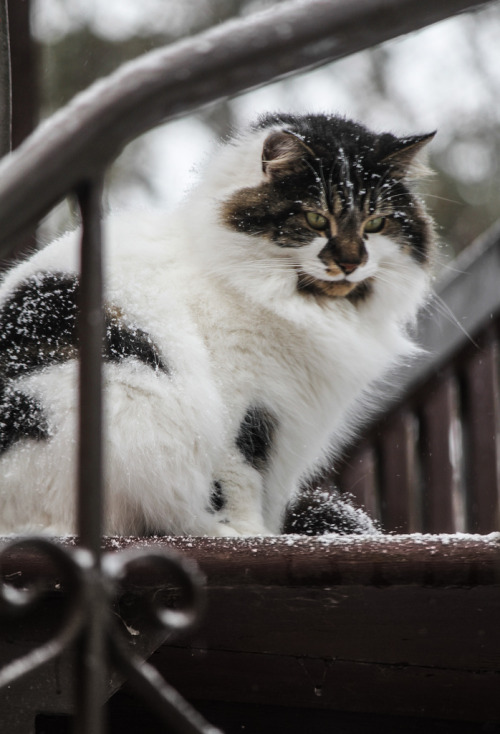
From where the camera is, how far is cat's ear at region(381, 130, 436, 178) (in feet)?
7.24

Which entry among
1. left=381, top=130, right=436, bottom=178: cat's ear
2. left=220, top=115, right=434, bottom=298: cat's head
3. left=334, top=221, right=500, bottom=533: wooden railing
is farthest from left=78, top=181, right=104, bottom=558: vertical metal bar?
left=334, top=221, right=500, bottom=533: wooden railing

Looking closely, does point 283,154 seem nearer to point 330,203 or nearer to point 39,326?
point 330,203

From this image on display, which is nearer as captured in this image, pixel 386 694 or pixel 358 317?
pixel 386 694

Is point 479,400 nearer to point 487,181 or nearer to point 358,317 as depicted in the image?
point 358,317

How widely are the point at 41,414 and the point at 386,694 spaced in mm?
838

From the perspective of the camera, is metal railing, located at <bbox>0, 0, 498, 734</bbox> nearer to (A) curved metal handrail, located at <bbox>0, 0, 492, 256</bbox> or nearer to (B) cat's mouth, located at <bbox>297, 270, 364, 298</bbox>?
(A) curved metal handrail, located at <bbox>0, 0, 492, 256</bbox>

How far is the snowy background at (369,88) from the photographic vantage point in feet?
19.6

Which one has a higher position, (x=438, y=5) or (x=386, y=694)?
(x=438, y=5)

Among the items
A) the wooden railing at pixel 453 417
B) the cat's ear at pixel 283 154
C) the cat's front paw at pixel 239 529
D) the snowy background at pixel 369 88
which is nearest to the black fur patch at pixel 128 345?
the cat's front paw at pixel 239 529

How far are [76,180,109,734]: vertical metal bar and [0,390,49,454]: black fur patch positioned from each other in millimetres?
1037

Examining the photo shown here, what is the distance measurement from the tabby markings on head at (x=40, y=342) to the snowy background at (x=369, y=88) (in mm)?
4290

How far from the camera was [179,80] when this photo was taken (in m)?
0.67

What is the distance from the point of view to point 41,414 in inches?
66.8

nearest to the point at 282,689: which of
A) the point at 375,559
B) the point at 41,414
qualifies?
the point at 375,559
